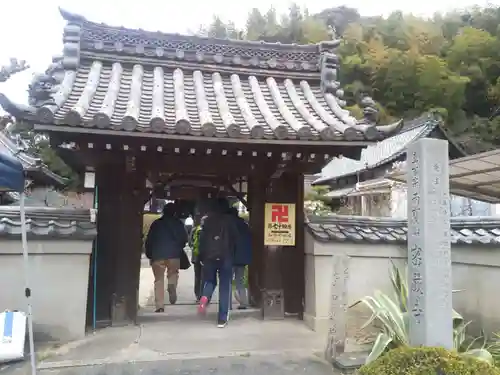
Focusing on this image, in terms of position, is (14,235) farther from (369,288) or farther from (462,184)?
(462,184)

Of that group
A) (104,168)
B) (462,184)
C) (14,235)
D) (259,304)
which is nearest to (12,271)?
(14,235)

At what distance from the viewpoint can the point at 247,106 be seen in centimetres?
714

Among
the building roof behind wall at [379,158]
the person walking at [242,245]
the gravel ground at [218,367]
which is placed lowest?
the gravel ground at [218,367]

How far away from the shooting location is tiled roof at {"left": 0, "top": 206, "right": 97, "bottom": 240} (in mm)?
6027

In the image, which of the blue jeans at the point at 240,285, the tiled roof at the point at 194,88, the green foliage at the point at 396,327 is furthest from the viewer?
the blue jeans at the point at 240,285

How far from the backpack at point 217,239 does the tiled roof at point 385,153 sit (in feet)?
60.5

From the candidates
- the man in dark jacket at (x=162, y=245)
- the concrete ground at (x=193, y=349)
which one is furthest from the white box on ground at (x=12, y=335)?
the man in dark jacket at (x=162, y=245)

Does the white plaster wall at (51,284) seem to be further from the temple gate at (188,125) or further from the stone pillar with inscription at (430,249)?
the stone pillar with inscription at (430,249)

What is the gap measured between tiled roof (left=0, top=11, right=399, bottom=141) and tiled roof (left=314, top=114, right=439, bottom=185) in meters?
17.2

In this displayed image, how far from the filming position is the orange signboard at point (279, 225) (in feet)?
23.9

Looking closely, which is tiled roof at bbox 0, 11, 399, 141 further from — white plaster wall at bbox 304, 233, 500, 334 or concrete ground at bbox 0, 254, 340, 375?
concrete ground at bbox 0, 254, 340, 375

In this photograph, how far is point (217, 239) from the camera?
6.97 metres

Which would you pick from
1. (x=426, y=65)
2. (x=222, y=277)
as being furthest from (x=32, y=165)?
(x=426, y=65)

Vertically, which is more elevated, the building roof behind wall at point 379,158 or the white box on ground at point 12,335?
the building roof behind wall at point 379,158
